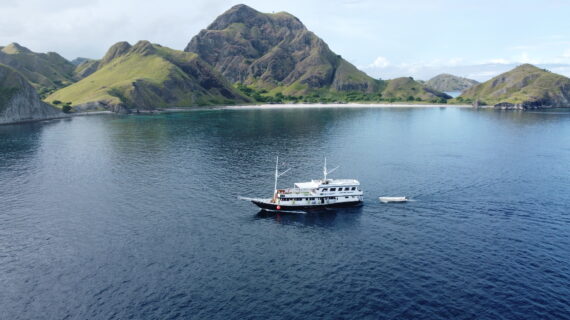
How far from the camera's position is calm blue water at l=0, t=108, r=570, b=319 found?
181ft

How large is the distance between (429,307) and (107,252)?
61.1m

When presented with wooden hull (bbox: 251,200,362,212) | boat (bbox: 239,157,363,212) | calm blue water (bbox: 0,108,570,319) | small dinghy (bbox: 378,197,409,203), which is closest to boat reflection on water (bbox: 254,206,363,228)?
calm blue water (bbox: 0,108,570,319)

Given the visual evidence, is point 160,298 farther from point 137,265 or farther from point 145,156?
point 145,156

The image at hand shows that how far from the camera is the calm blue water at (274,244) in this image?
5519 cm

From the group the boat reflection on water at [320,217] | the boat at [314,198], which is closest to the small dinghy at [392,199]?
the boat at [314,198]

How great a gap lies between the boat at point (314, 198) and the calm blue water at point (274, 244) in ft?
13.3

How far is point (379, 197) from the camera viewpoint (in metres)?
102

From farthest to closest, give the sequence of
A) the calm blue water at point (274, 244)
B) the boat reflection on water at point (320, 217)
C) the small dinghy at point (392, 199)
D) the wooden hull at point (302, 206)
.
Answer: the small dinghy at point (392, 199) < the wooden hull at point (302, 206) < the boat reflection on water at point (320, 217) < the calm blue water at point (274, 244)

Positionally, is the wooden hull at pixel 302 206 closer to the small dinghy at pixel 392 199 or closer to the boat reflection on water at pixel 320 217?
the boat reflection on water at pixel 320 217

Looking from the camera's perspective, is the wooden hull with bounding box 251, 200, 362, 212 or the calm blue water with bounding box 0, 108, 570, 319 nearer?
the calm blue water with bounding box 0, 108, 570, 319

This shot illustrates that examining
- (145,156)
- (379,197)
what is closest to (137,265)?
(379,197)

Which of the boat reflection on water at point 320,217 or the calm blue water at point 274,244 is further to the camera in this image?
the boat reflection on water at point 320,217

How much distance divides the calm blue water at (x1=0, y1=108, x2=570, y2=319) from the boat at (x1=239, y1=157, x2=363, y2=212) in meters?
4.04

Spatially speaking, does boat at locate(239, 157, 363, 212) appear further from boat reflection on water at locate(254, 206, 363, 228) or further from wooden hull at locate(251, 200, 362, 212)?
boat reflection on water at locate(254, 206, 363, 228)
